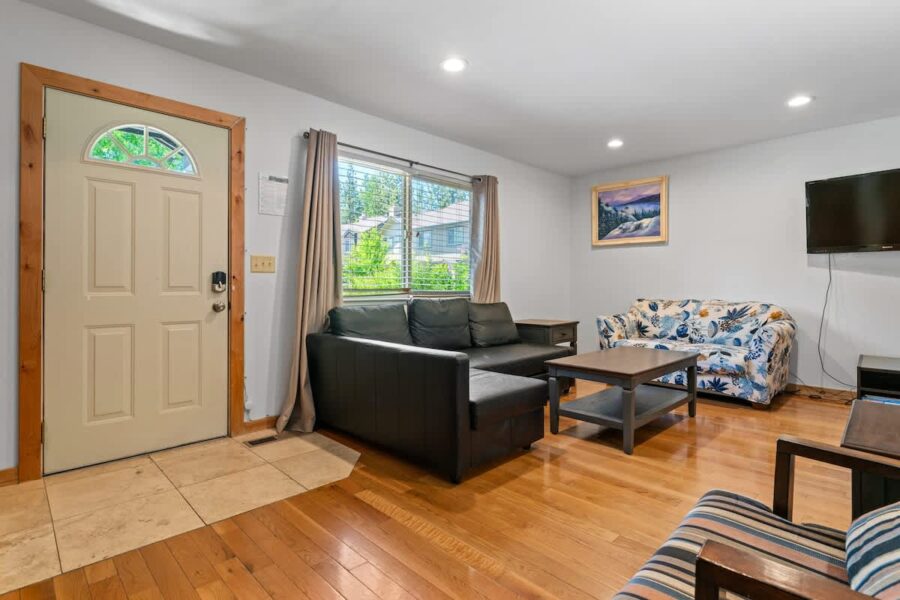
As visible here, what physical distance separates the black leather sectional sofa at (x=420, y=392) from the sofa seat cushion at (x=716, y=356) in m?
1.34

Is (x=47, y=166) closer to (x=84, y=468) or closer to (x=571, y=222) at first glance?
(x=84, y=468)

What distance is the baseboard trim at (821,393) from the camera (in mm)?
3949

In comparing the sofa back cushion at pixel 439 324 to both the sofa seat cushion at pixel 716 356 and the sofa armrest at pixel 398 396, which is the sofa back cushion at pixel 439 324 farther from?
the sofa seat cushion at pixel 716 356

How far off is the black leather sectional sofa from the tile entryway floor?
32 centimetres

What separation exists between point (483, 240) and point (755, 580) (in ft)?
13.3

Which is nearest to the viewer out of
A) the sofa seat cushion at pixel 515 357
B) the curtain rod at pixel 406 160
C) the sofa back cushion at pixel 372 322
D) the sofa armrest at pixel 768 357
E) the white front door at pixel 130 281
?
the white front door at pixel 130 281

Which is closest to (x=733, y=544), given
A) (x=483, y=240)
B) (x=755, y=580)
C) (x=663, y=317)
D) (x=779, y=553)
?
(x=779, y=553)

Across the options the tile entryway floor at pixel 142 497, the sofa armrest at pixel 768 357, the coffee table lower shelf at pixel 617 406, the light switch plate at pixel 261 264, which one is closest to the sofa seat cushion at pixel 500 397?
the coffee table lower shelf at pixel 617 406

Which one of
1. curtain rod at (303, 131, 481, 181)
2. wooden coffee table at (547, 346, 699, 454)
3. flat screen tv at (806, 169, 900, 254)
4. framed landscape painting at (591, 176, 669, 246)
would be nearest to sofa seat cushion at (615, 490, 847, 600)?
wooden coffee table at (547, 346, 699, 454)

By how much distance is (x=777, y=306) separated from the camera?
14.3ft

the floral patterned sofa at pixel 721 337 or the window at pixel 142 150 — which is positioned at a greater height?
the window at pixel 142 150

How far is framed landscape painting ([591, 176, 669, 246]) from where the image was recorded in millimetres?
5180

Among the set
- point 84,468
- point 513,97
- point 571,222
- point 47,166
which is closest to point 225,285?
point 47,166

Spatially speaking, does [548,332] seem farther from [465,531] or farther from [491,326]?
[465,531]
